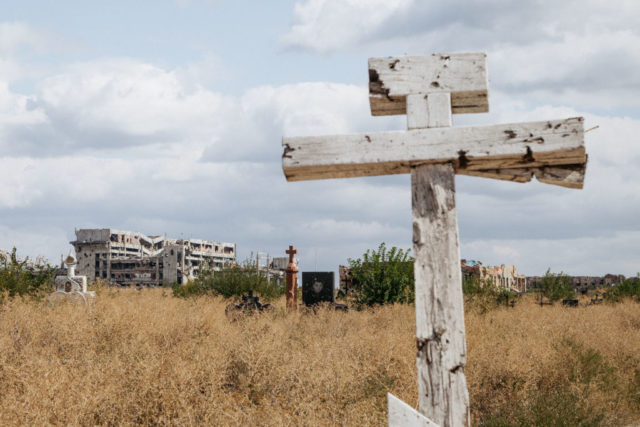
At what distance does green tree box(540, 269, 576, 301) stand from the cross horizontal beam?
86.7ft

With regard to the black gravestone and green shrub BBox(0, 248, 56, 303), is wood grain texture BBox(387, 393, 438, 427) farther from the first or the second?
the black gravestone

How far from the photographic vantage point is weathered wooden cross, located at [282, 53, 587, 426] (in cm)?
333

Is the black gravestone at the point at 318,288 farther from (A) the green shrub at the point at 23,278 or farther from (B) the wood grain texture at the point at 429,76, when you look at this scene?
(B) the wood grain texture at the point at 429,76

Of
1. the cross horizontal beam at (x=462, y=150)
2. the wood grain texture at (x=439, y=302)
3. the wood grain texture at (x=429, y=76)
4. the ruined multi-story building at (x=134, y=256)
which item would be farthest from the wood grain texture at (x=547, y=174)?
the ruined multi-story building at (x=134, y=256)

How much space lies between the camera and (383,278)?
18406 mm

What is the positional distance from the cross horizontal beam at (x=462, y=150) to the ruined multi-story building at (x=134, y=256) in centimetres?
6662

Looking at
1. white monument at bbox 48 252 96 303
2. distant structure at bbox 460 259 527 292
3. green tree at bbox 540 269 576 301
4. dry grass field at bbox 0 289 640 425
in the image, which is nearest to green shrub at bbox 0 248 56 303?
white monument at bbox 48 252 96 303

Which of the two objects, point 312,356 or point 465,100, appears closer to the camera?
point 465,100

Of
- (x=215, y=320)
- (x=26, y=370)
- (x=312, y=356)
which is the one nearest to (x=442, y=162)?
(x=312, y=356)

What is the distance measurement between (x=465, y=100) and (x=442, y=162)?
529 millimetres

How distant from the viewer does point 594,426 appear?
22.5 feet

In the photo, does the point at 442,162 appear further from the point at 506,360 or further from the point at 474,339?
the point at 474,339

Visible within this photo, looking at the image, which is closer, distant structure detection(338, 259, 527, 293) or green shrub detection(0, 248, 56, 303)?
green shrub detection(0, 248, 56, 303)

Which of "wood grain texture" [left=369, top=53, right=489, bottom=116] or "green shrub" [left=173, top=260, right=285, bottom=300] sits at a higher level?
"wood grain texture" [left=369, top=53, right=489, bottom=116]
